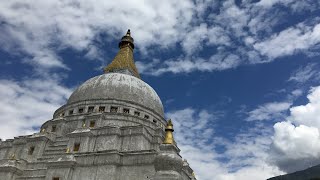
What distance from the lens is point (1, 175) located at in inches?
1415

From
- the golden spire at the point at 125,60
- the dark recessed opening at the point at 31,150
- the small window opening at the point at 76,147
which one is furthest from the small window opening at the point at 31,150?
the golden spire at the point at 125,60

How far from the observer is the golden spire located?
5584 cm

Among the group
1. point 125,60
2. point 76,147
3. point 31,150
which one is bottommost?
point 76,147

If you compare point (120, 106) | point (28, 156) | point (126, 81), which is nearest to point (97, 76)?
point (126, 81)

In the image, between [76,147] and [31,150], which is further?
[31,150]

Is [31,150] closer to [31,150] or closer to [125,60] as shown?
[31,150]

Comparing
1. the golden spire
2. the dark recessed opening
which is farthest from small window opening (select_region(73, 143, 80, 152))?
the golden spire

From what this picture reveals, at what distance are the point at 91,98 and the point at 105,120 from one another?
6.14 metres

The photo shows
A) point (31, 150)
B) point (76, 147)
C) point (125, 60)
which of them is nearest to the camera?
point (76, 147)

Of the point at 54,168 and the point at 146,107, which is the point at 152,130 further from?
the point at 54,168

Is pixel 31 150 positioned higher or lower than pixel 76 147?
higher

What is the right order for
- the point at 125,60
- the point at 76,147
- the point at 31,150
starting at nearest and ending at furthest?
the point at 76,147, the point at 31,150, the point at 125,60

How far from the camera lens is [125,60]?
57.4 m

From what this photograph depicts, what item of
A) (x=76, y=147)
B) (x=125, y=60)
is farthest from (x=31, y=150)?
(x=125, y=60)
